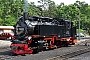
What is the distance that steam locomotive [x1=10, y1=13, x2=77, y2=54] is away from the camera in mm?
19922

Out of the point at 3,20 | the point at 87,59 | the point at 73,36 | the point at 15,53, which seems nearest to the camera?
the point at 87,59

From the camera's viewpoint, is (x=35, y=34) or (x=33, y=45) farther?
(x=35, y=34)

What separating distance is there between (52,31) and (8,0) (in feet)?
193

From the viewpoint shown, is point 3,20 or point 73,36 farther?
point 3,20

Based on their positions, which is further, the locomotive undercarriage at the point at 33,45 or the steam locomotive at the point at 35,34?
the steam locomotive at the point at 35,34

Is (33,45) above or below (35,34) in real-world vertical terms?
below

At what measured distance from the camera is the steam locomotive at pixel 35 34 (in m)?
19.9

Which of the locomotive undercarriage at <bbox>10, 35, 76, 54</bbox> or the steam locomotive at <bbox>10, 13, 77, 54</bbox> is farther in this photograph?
the steam locomotive at <bbox>10, 13, 77, 54</bbox>

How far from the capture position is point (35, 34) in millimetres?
21391

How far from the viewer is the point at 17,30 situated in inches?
837

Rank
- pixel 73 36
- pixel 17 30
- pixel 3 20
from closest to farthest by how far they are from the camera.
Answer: pixel 17 30
pixel 73 36
pixel 3 20

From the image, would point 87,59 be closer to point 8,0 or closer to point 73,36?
point 73,36

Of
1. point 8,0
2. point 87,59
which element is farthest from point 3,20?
point 87,59

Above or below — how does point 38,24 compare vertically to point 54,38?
above
